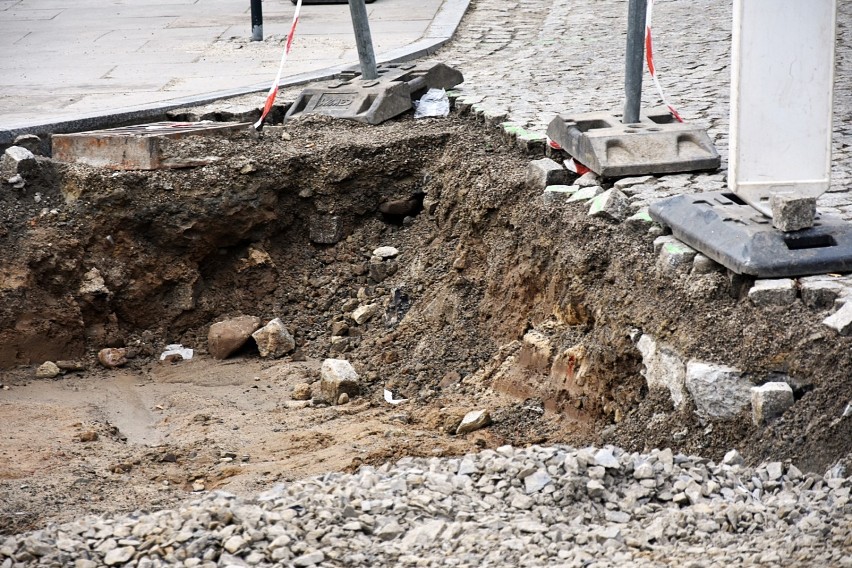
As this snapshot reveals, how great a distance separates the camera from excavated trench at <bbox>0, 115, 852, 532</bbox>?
492 centimetres

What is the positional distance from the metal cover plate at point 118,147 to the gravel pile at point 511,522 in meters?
3.32

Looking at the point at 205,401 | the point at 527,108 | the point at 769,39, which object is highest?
the point at 769,39

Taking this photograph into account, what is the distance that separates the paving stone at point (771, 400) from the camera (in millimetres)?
3777

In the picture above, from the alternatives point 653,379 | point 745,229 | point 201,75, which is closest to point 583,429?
point 653,379

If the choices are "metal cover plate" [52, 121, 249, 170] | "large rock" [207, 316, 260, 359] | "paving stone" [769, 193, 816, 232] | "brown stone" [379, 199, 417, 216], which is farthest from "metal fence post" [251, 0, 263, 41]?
"paving stone" [769, 193, 816, 232]

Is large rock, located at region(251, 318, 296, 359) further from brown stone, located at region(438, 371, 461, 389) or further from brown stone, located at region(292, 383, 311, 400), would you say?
brown stone, located at region(438, 371, 461, 389)

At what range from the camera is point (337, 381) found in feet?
18.8

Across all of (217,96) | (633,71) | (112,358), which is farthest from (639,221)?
(217,96)

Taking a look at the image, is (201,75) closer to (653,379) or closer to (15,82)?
(15,82)

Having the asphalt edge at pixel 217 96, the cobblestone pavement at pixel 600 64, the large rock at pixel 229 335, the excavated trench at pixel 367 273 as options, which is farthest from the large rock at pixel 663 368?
the asphalt edge at pixel 217 96

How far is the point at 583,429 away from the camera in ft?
15.5

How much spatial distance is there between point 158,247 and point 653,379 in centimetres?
363

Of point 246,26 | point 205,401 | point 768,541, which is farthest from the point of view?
point 246,26

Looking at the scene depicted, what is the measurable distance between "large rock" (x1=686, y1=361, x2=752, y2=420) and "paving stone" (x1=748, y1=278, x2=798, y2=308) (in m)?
0.30
